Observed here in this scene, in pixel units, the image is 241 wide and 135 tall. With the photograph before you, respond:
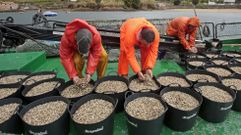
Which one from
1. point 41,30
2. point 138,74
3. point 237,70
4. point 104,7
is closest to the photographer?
Answer: point 138,74

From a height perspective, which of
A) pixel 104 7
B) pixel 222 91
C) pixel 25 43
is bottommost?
pixel 222 91

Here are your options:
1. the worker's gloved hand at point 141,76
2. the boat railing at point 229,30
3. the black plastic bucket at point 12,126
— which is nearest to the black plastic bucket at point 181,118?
the worker's gloved hand at point 141,76

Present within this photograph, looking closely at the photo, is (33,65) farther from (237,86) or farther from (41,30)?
(237,86)

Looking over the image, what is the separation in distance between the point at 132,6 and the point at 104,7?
3237 mm

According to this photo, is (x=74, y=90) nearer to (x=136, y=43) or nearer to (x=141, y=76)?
(x=141, y=76)

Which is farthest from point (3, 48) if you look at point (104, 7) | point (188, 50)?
point (104, 7)

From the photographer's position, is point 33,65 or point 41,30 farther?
point 41,30

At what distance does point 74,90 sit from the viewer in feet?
9.51

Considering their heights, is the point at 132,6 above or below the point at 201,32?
above

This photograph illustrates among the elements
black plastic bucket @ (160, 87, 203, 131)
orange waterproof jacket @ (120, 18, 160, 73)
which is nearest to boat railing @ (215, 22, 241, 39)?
orange waterproof jacket @ (120, 18, 160, 73)

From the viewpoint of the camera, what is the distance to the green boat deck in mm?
2547

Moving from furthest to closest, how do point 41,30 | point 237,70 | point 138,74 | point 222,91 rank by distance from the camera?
point 41,30 < point 237,70 < point 138,74 < point 222,91

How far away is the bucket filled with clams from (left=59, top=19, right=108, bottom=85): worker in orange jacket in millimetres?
67

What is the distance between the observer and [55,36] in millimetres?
4523
